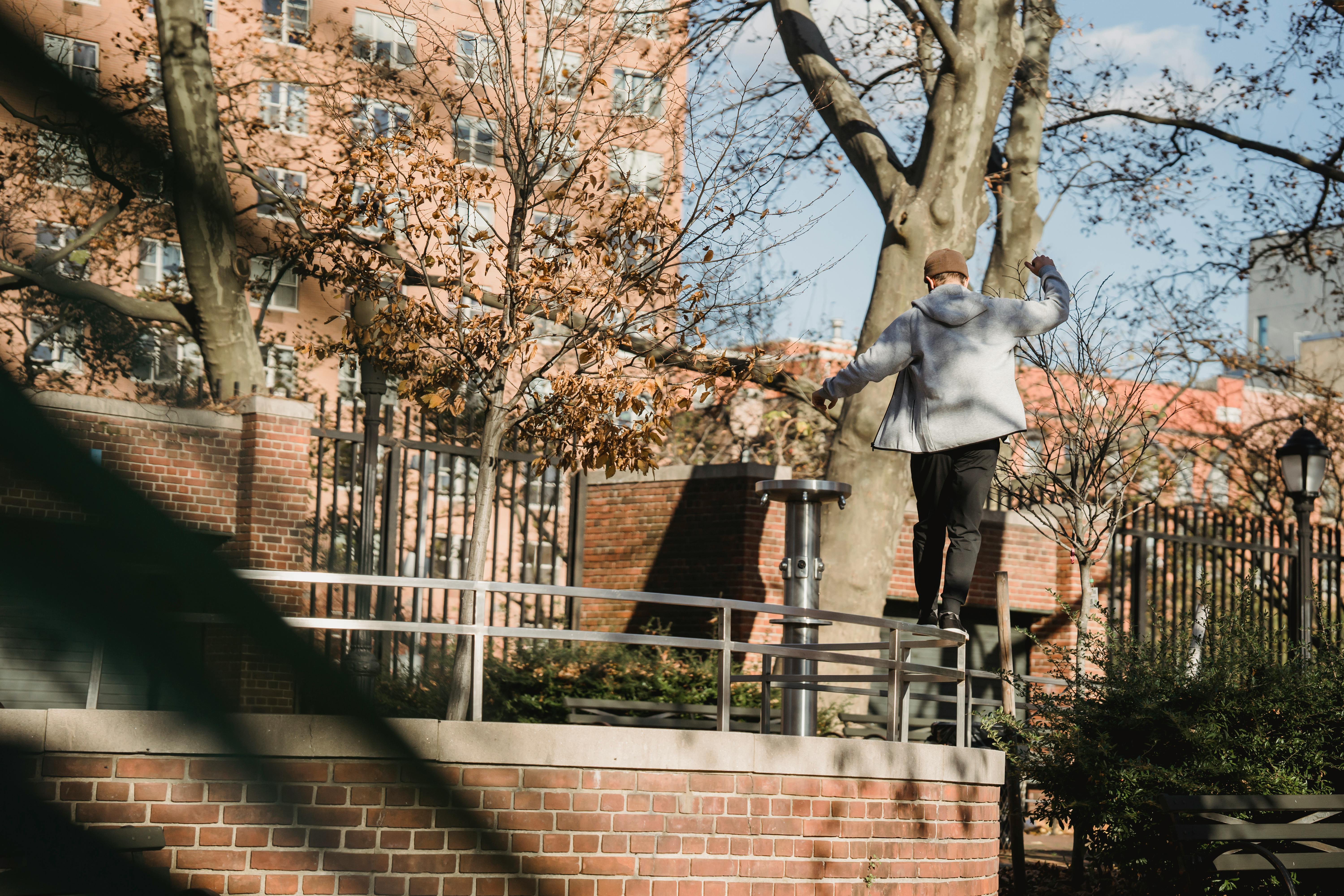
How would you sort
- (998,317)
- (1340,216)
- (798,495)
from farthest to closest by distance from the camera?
(1340,216) < (798,495) < (998,317)

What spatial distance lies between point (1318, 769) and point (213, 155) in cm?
988

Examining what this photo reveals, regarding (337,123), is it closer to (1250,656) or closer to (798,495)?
(798,495)

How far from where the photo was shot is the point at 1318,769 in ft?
29.7

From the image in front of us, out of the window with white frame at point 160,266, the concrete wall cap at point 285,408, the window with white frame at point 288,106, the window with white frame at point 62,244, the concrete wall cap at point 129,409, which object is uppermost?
the window with white frame at point 288,106

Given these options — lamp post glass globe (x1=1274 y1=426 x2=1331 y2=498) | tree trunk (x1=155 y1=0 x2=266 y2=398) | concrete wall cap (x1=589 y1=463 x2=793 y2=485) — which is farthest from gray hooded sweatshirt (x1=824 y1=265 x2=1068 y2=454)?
lamp post glass globe (x1=1274 y1=426 x2=1331 y2=498)

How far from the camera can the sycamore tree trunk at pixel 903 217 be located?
1419cm

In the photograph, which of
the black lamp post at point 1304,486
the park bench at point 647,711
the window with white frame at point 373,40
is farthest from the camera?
the black lamp post at point 1304,486

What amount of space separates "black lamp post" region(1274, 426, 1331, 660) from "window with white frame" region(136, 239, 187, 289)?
15.4 meters

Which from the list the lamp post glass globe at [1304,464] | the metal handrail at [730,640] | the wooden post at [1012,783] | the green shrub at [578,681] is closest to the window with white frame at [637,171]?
the green shrub at [578,681]

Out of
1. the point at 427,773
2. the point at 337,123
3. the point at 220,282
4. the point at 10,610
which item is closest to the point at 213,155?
the point at 220,282

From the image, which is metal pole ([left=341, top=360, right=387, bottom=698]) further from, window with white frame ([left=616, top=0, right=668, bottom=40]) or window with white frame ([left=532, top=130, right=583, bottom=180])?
window with white frame ([left=616, top=0, right=668, bottom=40])

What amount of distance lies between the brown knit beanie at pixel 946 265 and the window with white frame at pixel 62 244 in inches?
248

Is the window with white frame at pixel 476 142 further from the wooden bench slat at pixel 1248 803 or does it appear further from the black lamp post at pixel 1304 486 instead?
the black lamp post at pixel 1304 486

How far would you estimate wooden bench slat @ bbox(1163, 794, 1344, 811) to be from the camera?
7617 millimetres
